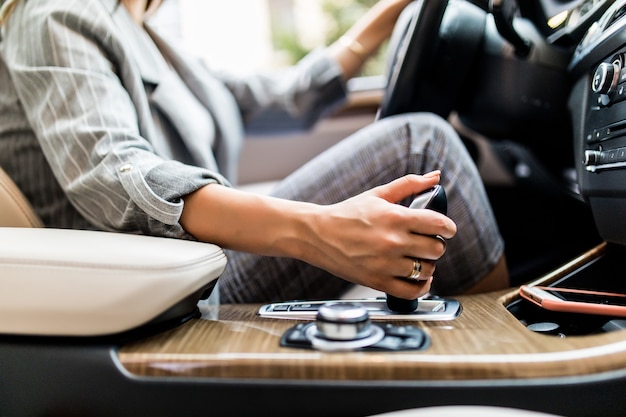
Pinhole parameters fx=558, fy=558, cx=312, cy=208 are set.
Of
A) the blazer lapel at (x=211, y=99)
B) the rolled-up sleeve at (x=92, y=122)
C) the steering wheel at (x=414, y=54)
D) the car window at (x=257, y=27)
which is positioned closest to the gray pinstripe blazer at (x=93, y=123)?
the rolled-up sleeve at (x=92, y=122)

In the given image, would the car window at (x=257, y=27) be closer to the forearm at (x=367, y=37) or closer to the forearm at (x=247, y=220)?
the forearm at (x=367, y=37)

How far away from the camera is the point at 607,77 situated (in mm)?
557

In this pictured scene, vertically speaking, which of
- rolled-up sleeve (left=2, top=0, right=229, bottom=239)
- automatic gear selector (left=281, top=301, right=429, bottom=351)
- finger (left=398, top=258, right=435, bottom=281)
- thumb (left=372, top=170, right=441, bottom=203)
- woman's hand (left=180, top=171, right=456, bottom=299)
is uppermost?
rolled-up sleeve (left=2, top=0, right=229, bottom=239)

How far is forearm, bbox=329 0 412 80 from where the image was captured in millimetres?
1062

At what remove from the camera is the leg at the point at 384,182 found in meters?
0.66

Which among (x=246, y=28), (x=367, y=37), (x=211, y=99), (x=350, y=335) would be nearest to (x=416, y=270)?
(x=350, y=335)

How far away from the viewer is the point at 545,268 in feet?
2.96

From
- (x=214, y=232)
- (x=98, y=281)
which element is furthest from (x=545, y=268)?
(x=98, y=281)

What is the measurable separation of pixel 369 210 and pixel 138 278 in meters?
0.21

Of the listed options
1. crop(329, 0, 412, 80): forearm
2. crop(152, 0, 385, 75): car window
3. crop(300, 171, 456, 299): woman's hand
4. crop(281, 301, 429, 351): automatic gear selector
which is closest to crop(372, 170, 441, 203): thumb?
crop(300, 171, 456, 299): woman's hand

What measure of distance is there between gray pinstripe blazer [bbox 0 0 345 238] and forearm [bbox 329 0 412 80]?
0.43 m

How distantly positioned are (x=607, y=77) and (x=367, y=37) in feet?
1.98

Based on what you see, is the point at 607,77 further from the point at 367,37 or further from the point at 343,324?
the point at 367,37

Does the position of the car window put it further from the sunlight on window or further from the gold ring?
the gold ring
